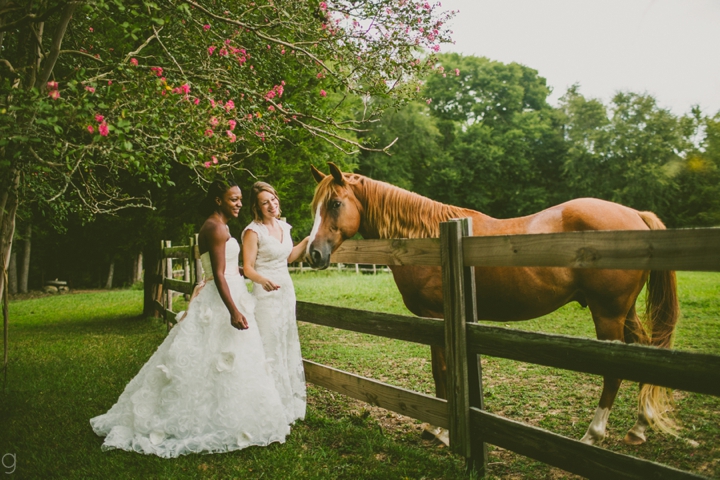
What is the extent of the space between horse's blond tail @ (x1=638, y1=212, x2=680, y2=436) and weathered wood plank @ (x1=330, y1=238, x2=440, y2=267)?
2.06m

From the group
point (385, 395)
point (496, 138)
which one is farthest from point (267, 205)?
point (496, 138)

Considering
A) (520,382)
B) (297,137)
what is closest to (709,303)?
(520,382)

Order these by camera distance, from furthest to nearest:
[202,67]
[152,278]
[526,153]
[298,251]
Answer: [526,153], [152,278], [202,67], [298,251]

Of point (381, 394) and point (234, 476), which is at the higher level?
point (381, 394)

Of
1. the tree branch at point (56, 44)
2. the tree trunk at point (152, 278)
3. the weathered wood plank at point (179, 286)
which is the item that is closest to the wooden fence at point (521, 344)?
the tree branch at point (56, 44)

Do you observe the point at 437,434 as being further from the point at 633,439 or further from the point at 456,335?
the point at 633,439

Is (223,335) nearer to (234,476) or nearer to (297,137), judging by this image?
(234,476)

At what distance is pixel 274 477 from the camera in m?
3.28

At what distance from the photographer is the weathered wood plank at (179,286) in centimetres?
807

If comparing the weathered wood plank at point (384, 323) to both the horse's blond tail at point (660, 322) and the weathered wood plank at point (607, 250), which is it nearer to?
the weathered wood plank at point (607, 250)

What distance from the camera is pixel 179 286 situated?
8.69 metres

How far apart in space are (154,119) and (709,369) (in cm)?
468

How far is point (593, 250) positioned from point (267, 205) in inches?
110

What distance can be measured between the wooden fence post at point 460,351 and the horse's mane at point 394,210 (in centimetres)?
103
